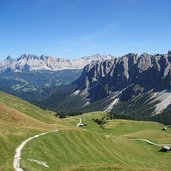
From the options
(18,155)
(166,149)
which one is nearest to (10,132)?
(18,155)

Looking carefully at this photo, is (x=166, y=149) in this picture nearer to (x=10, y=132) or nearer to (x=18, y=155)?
(x=10, y=132)

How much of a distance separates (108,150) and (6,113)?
3287cm

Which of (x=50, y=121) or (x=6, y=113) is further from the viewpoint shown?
(x=50, y=121)

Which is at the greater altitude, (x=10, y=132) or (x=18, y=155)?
(x=10, y=132)

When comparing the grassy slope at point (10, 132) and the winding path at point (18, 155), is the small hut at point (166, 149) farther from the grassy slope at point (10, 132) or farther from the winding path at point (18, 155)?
the winding path at point (18, 155)

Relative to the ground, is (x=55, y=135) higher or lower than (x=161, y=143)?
higher

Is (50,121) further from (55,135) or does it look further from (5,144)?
(5,144)

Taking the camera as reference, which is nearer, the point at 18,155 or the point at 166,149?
the point at 18,155

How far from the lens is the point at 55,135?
308ft

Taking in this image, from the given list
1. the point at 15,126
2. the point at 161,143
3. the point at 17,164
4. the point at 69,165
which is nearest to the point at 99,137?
the point at 15,126

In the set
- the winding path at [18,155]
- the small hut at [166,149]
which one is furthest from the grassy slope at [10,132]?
the small hut at [166,149]

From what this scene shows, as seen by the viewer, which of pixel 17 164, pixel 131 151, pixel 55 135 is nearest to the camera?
pixel 17 164

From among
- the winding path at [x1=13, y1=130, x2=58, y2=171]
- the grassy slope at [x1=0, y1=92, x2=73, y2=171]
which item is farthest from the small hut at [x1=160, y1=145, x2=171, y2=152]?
the winding path at [x1=13, y1=130, x2=58, y2=171]

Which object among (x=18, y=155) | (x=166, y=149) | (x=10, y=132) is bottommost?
(x=166, y=149)
